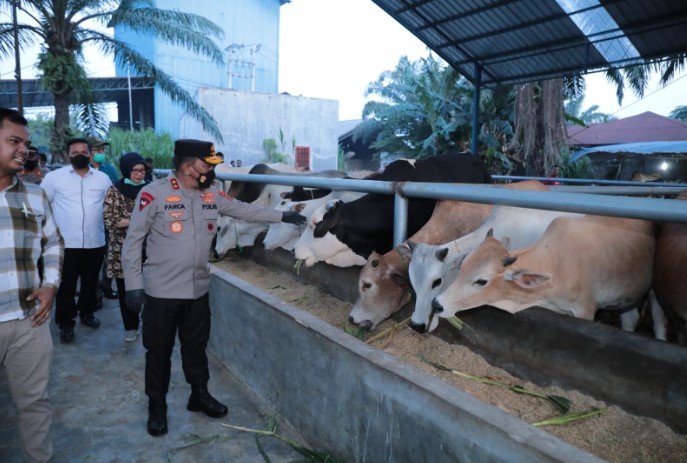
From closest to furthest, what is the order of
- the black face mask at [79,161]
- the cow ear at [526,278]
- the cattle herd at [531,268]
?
1. the cow ear at [526,278]
2. the cattle herd at [531,268]
3. the black face mask at [79,161]

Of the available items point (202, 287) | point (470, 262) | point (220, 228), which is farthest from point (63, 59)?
point (470, 262)

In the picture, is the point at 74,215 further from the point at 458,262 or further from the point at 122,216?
the point at 458,262

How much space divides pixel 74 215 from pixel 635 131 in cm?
2550

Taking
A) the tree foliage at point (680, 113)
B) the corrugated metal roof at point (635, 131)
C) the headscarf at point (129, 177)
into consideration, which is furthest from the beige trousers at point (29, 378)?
the tree foliage at point (680, 113)

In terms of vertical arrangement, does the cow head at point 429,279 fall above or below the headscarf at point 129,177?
below

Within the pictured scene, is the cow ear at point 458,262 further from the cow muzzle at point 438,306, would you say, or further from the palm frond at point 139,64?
the palm frond at point 139,64

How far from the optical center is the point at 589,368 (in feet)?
7.73

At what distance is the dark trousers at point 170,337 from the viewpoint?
10.8 ft

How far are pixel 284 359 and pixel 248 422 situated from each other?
51cm

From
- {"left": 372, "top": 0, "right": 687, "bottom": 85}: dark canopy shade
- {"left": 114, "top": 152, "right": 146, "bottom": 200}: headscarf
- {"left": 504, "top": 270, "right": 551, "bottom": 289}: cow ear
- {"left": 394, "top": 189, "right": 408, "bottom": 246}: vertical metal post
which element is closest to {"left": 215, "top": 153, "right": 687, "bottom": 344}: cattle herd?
{"left": 504, "top": 270, "right": 551, "bottom": 289}: cow ear

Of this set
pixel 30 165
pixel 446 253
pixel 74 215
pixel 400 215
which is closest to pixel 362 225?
pixel 400 215

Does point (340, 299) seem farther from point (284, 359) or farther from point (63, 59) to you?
point (63, 59)

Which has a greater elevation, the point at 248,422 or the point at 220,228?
the point at 220,228

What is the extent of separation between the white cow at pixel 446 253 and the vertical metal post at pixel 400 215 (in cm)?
13
